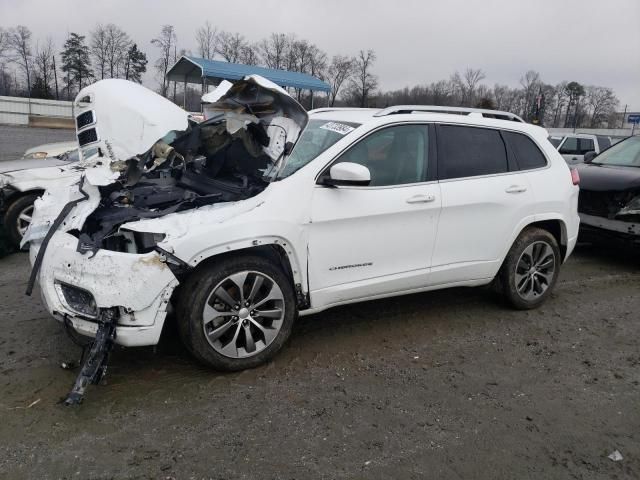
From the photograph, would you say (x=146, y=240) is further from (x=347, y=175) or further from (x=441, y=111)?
(x=441, y=111)

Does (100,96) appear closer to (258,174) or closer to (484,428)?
(258,174)

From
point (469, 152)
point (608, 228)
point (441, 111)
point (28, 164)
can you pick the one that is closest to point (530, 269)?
point (469, 152)

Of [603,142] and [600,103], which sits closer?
[603,142]

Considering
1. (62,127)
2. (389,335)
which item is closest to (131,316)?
(389,335)

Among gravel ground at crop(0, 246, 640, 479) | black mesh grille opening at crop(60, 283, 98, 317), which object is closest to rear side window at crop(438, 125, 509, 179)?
gravel ground at crop(0, 246, 640, 479)

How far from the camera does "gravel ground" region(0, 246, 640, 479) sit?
273 centimetres

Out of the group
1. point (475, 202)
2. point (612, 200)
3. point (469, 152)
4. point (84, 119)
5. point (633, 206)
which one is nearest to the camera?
point (475, 202)

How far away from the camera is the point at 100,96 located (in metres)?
4.76

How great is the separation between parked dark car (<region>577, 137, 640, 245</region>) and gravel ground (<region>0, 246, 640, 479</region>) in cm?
227

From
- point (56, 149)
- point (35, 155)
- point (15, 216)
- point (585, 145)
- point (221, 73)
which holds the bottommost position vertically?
point (15, 216)

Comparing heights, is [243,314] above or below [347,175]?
below

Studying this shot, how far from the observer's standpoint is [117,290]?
3148 millimetres

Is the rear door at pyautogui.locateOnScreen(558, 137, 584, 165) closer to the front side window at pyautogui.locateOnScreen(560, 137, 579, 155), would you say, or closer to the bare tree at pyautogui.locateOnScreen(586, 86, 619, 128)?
the front side window at pyautogui.locateOnScreen(560, 137, 579, 155)

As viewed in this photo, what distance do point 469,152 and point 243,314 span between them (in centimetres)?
240
